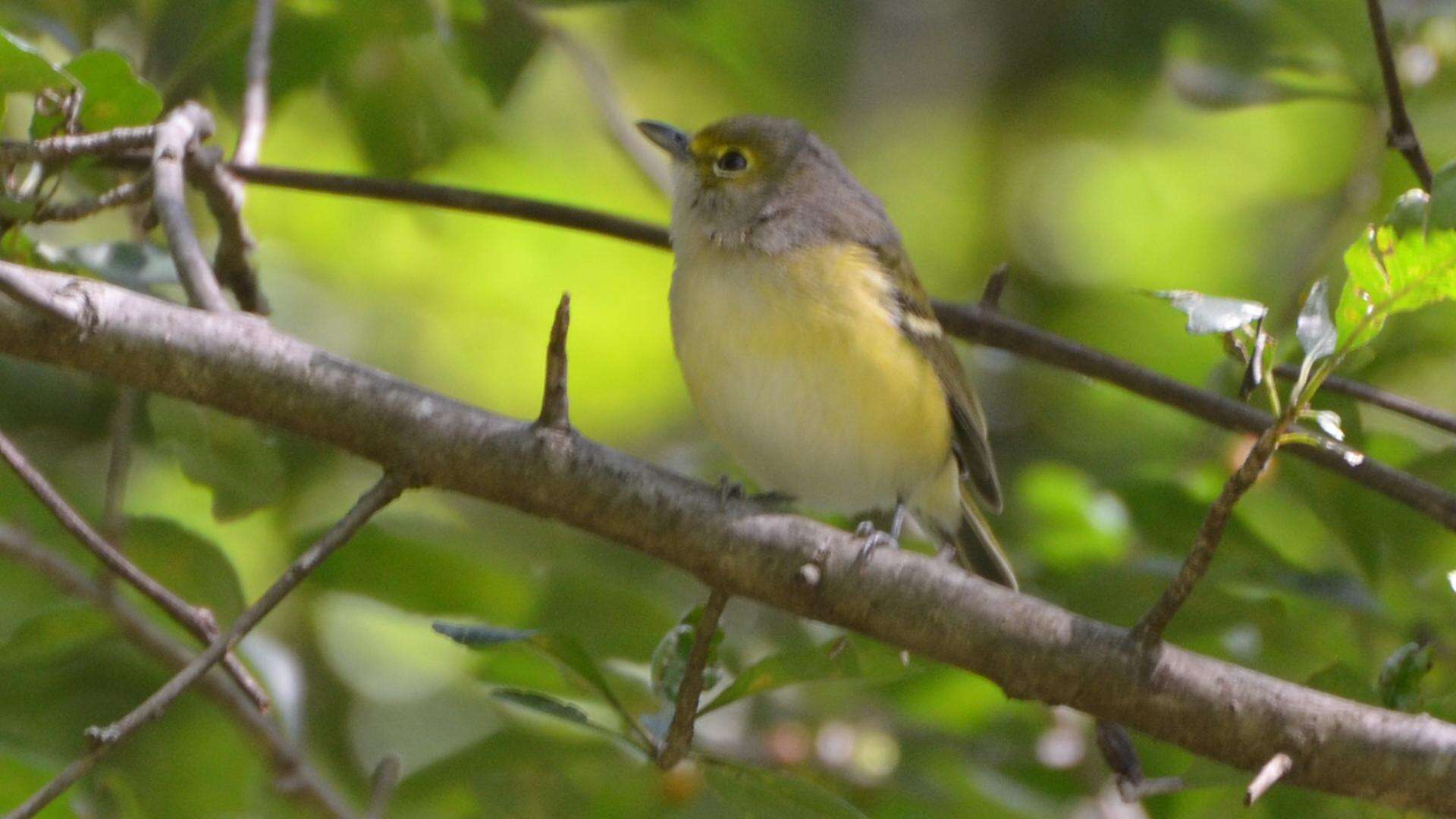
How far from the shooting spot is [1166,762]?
331cm

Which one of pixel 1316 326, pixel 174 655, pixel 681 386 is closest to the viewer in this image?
pixel 1316 326

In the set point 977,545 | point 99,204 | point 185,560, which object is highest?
point 99,204

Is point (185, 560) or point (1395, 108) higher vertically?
point (1395, 108)

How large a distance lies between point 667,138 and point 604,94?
17.4 inches

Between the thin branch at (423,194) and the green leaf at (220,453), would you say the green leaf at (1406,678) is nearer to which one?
the thin branch at (423,194)

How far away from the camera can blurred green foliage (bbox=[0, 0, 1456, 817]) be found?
122 inches

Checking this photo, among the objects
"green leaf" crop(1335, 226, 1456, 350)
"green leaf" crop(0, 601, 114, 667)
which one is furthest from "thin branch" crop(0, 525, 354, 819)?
"green leaf" crop(1335, 226, 1456, 350)

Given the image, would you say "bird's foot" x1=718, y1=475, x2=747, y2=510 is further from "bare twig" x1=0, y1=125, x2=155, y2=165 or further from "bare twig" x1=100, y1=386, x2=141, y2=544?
"bare twig" x1=0, y1=125, x2=155, y2=165

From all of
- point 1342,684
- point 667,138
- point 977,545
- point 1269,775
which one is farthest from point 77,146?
point 977,545

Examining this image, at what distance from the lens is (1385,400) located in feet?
9.25

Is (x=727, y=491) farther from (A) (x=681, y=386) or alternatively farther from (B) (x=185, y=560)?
(A) (x=681, y=386)

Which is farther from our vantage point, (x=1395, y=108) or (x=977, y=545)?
(x=977, y=545)

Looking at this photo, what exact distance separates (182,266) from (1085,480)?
233cm

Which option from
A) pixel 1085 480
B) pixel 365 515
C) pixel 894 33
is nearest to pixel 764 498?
pixel 1085 480
